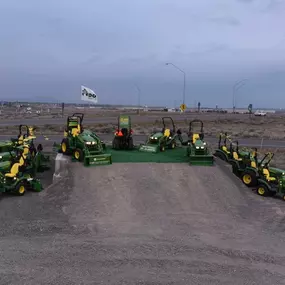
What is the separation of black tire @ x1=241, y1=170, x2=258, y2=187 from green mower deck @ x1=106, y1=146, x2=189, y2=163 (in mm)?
2050

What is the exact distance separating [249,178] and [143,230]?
578cm

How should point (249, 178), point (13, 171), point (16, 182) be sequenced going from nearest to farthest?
point (16, 182)
point (13, 171)
point (249, 178)

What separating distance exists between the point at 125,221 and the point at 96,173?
132 inches

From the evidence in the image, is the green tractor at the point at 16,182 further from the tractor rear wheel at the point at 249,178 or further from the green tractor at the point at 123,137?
the tractor rear wheel at the point at 249,178

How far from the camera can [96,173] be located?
42.2ft

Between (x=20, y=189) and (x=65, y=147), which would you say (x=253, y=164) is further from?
(x=20, y=189)

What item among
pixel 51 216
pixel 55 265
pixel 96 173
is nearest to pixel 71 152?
pixel 96 173

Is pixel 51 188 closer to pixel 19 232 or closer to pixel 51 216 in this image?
pixel 51 216

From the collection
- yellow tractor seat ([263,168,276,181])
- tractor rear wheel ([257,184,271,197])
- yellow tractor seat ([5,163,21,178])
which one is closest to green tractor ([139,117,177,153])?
yellow tractor seat ([263,168,276,181])

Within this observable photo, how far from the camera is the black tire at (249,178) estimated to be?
44.3 ft

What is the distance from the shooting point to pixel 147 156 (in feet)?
49.8

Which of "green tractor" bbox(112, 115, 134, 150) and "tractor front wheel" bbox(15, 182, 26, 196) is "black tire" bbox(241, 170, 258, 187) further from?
"tractor front wheel" bbox(15, 182, 26, 196)

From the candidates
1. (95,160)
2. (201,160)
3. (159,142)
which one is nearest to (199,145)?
(201,160)

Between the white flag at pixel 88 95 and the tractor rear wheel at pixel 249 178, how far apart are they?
10608mm
